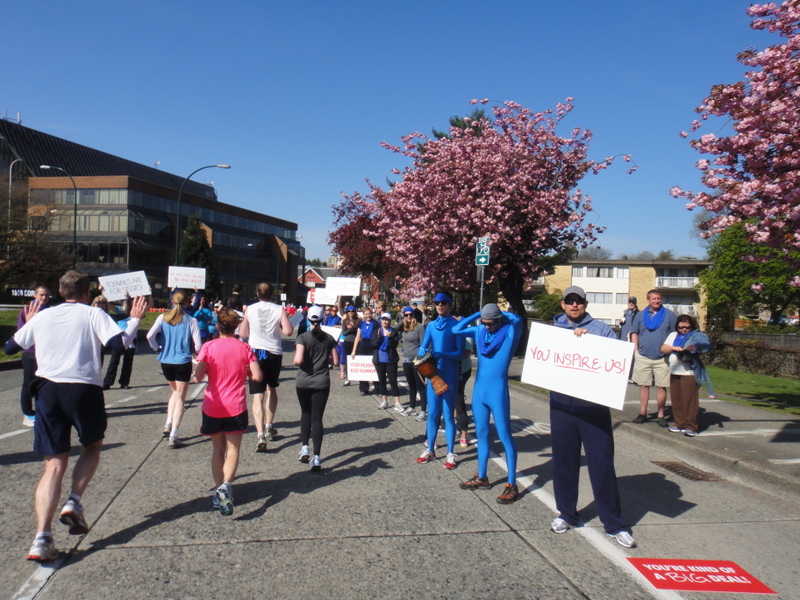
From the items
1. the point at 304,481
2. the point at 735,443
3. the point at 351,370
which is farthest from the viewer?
the point at 351,370

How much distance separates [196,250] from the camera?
257 ft

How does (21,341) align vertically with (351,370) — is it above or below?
above

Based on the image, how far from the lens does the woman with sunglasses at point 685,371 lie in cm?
877

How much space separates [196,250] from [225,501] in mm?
77016

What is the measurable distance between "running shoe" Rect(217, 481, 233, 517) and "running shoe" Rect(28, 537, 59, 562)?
1245 mm

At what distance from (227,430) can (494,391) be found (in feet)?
7.82

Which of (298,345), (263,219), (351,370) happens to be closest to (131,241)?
(263,219)

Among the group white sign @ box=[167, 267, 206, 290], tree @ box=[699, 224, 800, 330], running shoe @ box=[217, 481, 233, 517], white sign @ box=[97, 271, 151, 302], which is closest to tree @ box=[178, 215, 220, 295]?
tree @ box=[699, 224, 800, 330]

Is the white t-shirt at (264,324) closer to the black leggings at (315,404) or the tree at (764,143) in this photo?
the black leggings at (315,404)

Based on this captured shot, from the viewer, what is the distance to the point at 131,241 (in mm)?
71875

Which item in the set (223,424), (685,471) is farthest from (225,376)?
(685,471)

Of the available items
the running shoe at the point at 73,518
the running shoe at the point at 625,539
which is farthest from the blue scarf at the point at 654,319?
the running shoe at the point at 73,518

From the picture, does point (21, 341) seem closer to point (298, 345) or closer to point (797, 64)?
point (298, 345)

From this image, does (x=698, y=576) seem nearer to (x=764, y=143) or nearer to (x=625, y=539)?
(x=625, y=539)
